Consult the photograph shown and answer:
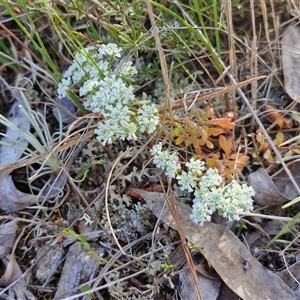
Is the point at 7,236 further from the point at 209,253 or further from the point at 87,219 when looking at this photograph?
the point at 209,253

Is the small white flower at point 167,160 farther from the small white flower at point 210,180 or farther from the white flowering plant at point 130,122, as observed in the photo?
the small white flower at point 210,180

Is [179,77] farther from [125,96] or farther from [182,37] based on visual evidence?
[125,96]

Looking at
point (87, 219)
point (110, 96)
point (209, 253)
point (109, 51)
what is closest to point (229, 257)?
point (209, 253)

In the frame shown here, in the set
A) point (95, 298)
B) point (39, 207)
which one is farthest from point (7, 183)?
point (95, 298)

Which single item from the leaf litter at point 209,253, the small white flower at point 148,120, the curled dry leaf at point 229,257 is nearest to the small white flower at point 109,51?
the small white flower at point 148,120

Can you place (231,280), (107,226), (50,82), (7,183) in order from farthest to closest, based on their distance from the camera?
(50,82)
(7,183)
(107,226)
(231,280)

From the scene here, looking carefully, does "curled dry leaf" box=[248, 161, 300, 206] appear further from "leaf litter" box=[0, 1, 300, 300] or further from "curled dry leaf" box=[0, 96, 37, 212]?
"curled dry leaf" box=[0, 96, 37, 212]

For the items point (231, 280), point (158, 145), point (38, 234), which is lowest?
point (231, 280)
